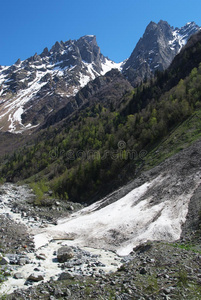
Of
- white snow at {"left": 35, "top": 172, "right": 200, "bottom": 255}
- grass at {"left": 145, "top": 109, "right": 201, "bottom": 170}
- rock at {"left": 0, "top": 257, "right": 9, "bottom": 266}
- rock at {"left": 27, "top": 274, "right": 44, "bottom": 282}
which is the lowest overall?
white snow at {"left": 35, "top": 172, "right": 200, "bottom": 255}

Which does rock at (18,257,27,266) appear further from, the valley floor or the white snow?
the white snow

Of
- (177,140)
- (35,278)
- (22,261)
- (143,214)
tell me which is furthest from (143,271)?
(177,140)

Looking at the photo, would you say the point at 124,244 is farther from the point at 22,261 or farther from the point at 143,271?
the point at 22,261

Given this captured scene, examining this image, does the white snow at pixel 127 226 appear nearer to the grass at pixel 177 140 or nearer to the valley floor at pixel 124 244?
the valley floor at pixel 124 244

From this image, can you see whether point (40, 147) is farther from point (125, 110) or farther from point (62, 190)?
point (62, 190)

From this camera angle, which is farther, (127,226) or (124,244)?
(127,226)

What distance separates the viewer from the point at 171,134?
5475 cm

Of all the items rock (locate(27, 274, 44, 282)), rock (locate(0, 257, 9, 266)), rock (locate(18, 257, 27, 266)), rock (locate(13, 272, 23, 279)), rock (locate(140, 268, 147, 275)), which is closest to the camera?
rock (locate(140, 268, 147, 275))

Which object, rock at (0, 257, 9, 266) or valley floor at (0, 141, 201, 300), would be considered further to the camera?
rock at (0, 257, 9, 266)

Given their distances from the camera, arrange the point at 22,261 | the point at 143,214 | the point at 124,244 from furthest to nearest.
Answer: the point at 143,214 < the point at 124,244 < the point at 22,261

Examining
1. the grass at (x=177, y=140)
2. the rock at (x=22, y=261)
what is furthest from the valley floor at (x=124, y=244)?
the grass at (x=177, y=140)

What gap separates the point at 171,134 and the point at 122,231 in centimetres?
3549

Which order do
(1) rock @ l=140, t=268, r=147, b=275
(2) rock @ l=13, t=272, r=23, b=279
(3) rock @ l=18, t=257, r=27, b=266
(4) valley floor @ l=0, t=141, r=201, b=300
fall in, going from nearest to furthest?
(4) valley floor @ l=0, t=141, r=201, b=300, (1) rock @ l=140, t=268, r=147, b=275, (2) rock @ l=13, t=272, r=23, b=279, (3) rock @ l=18, t=257, r=27, b=266


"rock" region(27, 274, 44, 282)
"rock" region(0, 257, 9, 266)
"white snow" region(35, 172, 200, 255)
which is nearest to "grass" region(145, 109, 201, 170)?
"white snow" region(35, 172, 200, 255)
